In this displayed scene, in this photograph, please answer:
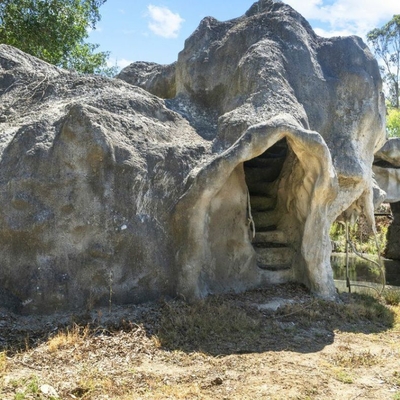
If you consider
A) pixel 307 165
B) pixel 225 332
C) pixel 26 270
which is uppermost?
pixel 307 165

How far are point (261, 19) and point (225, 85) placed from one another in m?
1.25

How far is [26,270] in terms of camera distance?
20.5 ft

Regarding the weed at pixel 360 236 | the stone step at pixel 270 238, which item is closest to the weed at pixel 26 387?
the stone step at pixel 270 238

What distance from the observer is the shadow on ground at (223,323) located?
564 cm

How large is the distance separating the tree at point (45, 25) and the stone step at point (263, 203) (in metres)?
9.17

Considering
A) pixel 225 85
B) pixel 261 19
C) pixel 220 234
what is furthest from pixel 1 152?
pixel 261 19

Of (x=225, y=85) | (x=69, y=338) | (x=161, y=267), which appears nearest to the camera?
(x=69, y=338)

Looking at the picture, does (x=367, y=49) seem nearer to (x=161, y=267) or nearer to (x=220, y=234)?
(x=220, y=234)

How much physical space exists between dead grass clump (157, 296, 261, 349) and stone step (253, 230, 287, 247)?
2.14 m

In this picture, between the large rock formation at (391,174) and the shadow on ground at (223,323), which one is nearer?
the shadow on ground at (223,323)

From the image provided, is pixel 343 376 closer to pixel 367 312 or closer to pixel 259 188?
pixel 367 312

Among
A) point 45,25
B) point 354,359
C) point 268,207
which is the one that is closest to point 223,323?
point 354,359

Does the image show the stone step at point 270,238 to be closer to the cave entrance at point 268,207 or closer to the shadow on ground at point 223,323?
the cave entrance at point 268,207

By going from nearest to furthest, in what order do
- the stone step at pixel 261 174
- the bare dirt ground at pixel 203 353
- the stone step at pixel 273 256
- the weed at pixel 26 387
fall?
the weed at pixel 26 387
the bare dirt ground at pixel 203 353
the stone step at pixel 273 256
the stone step at pixel 261 174
